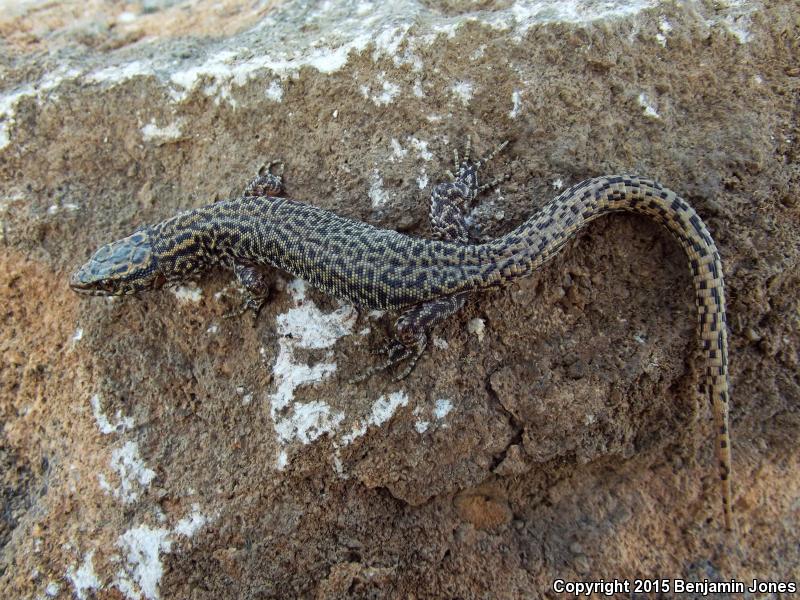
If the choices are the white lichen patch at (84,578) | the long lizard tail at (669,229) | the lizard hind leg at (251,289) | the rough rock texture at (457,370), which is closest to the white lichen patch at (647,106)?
the rough rock texture at (457,370)

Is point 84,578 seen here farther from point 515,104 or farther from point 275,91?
point 515,104

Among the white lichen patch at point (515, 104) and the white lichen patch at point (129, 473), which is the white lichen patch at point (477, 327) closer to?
the white lichen patch at point (515, 104)

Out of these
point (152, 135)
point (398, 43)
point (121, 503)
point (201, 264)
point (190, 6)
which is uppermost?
point (190, 6)

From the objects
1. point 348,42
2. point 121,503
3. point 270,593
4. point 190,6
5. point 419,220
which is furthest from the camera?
point 190,6

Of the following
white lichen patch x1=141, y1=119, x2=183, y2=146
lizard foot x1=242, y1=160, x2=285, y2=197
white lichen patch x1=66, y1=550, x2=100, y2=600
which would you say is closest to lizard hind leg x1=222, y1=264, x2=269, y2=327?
lizard foot x1=242, y1=160, x2=285, y2=197

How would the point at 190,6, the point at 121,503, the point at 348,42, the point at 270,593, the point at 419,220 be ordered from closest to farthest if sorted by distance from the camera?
the point at 270,593
the point at 121,503
the point at 419,220
the point at 348,42
the point at 190,6

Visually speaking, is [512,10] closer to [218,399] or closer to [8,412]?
[218,399]

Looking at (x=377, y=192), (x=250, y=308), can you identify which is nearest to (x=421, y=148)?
(x=377, y=192)

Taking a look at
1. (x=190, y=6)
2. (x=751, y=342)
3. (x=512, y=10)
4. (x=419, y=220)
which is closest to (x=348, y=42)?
(x=512, y=10)
